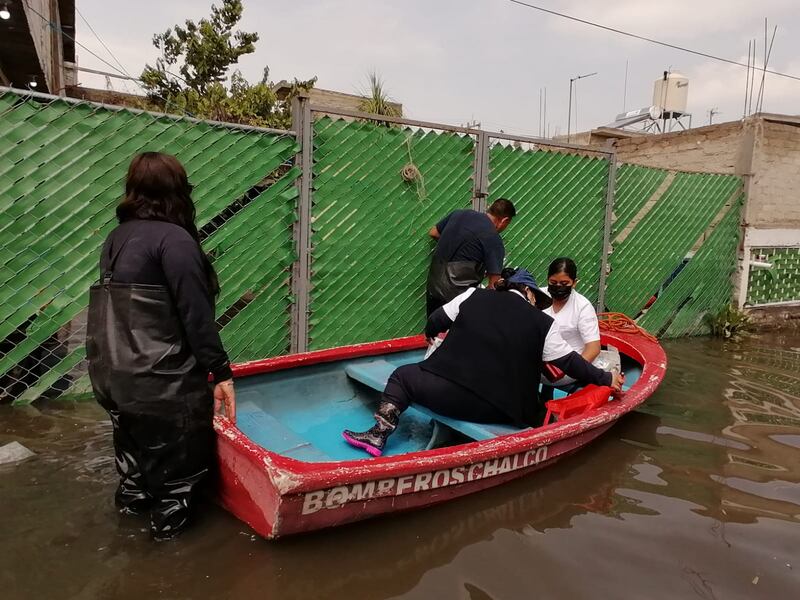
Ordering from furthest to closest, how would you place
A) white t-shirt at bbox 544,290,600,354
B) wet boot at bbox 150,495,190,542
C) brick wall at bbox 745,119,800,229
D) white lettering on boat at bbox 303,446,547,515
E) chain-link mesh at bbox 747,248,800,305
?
chain-link mesh at bbox 747,248,800,305, brick wall at bbox 745,119,800,229, white t-shirt at bbox 544,290,600,354, wet boot at bbox 150,495,190,542, white lettering on boat at bbox 303,446,547,515

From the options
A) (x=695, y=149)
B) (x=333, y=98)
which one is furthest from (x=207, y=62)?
(x=695, y=149)

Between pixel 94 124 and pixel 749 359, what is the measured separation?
7551mm

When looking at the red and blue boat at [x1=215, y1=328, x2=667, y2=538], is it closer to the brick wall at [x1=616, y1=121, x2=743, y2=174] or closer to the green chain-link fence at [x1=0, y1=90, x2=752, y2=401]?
the green chain-link fence at [x1=0, y1=90, x2=752, y2=401]

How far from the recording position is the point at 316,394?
14.3ft

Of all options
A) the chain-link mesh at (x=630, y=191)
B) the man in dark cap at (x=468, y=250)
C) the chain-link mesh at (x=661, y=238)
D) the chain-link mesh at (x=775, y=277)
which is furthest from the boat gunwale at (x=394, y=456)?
the chain-link mesh at (x=775, y=277)

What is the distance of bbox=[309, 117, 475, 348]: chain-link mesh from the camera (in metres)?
5.19

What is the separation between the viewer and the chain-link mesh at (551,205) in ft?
20.9

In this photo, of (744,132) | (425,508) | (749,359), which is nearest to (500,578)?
(425,508)

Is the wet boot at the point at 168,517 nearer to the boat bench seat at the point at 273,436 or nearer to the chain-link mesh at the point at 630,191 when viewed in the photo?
the boat bench seat at the point at 273,436

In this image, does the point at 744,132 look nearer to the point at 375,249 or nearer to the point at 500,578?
the point at 375,249

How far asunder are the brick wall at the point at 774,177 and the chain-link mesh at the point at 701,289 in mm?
340

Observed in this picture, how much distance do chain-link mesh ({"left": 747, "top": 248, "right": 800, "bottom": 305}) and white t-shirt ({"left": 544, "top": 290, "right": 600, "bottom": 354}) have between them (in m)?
6.08

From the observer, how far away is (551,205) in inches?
267

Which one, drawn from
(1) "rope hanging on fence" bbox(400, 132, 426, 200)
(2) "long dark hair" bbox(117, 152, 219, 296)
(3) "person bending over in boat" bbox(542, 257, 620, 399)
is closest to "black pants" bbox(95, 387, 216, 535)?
(2) "long dark hair" bbox(117, 152, 219, 296)
